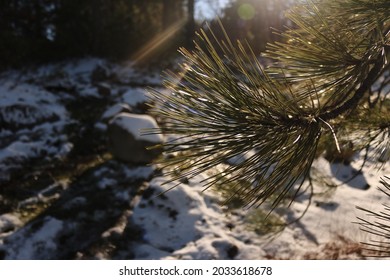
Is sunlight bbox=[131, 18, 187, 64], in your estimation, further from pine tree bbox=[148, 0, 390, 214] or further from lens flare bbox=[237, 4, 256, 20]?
pine tree bbox=[148, 0, 390, 214]

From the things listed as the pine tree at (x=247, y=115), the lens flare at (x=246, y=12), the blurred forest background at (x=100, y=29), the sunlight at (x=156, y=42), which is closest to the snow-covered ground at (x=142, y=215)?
the pine tree at (x=247, y=115)

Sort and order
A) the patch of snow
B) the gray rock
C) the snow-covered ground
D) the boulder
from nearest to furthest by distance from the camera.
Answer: the patch of snow → the snow-covered ground → the boulder → the gray rock

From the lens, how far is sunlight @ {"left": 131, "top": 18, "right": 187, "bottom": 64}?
1062cm

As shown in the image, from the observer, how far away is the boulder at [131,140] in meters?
5.28

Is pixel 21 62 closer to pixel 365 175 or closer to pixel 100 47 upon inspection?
pixel 100 47

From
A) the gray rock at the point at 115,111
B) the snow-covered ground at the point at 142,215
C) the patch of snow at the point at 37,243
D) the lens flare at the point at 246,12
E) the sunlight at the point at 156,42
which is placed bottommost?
the patch of snow at the point at 37,243

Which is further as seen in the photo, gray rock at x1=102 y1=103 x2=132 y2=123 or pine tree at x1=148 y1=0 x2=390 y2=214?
gray rock at x1=102 y1=103 x2=132 y2=123

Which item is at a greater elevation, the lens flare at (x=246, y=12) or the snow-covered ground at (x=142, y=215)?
the lens flare at (x=246, y=12)

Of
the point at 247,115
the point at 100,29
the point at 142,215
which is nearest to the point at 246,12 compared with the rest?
the point at 100,29

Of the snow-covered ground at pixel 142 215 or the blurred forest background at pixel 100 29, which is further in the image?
the blurred forest background at pixel 100 29

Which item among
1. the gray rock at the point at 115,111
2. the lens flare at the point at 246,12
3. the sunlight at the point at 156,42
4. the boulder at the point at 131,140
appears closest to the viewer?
the boulder at the point at 131,140

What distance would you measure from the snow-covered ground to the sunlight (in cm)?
506

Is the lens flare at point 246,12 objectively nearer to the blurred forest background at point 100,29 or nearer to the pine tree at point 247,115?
the blurred forest background at point 100,29

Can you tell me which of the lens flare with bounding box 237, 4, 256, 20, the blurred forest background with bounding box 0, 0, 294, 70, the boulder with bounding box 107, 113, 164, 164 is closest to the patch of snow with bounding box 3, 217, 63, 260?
the boulder with bounding box 107, 113, 164, 164
